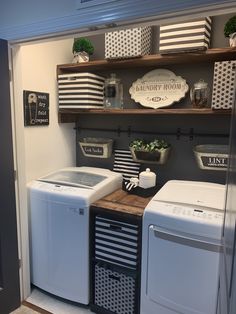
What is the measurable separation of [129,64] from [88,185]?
1.08m

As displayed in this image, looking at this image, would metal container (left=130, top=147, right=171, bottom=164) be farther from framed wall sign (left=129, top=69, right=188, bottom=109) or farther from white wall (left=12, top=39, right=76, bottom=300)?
white wall (left=12, top=39, right=76, bottom=300)

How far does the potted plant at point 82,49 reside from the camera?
89.2 inches

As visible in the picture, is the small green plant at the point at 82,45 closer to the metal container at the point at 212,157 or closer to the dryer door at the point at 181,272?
the metal container at the point at 212,157

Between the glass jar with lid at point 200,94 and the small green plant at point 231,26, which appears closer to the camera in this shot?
the small green plant at point 231,26

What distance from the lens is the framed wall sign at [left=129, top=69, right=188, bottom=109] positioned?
82.6 inches

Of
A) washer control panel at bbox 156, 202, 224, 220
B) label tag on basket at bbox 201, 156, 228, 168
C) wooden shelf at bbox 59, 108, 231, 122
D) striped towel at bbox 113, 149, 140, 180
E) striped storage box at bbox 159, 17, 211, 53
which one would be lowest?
washer control panel at bbox 156, 202, 224, 220

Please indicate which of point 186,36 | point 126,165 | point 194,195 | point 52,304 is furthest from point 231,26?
point 52,304

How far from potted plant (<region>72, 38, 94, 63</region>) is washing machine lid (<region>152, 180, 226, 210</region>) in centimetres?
137

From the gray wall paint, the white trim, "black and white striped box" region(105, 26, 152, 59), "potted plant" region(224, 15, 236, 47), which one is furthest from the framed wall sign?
the white trim

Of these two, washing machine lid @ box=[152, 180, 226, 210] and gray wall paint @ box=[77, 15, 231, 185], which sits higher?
gray wall paint @ box=[77, 15, 231, 185]

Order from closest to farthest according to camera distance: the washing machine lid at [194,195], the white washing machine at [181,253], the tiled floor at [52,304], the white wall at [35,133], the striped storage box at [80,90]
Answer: the white washing machine at [181,253], the washing machine lid at [194,195], the white wall at [35,133], the tiled floor at [52,304], the striped storage box at [80,90]

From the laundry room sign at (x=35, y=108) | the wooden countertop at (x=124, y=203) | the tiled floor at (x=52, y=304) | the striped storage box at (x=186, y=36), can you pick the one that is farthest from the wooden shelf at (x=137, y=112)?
the tiled floor at (x=52, y=304)

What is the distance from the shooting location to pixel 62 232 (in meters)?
1.90

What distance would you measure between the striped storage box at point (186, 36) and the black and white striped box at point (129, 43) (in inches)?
8.0
